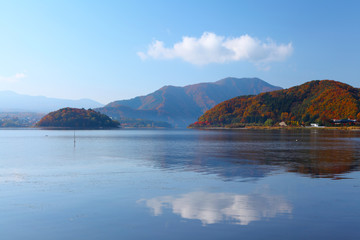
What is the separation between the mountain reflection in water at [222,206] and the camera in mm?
17641

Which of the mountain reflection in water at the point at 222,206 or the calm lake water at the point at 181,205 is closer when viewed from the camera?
the calm lake water at the point at 181,205

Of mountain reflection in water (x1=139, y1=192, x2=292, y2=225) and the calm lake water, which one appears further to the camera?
mountain reflection in water (x1=139, y1=192, x2=292, y2=225)

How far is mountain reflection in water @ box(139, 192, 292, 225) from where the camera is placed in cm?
1764

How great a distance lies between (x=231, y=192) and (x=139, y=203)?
24.0ft

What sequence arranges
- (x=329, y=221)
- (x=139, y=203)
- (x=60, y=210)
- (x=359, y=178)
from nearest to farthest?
(x=329, y=221), (x=60, y=210), (x=139, y=203), (x=359, y=178)

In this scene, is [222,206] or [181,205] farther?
[181,205]

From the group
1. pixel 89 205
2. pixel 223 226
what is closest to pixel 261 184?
pixel 223 226

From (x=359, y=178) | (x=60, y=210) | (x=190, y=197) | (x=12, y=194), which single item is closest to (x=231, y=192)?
(x=190, y=197)

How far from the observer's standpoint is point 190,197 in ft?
74.3

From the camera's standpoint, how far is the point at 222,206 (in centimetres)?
2000

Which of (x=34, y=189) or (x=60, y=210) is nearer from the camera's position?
(x=60, y=210)

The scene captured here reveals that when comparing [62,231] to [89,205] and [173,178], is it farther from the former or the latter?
[173,178]

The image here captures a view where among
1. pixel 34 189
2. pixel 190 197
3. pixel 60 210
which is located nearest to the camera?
pixel 60 210

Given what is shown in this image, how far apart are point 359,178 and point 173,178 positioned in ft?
58.1
